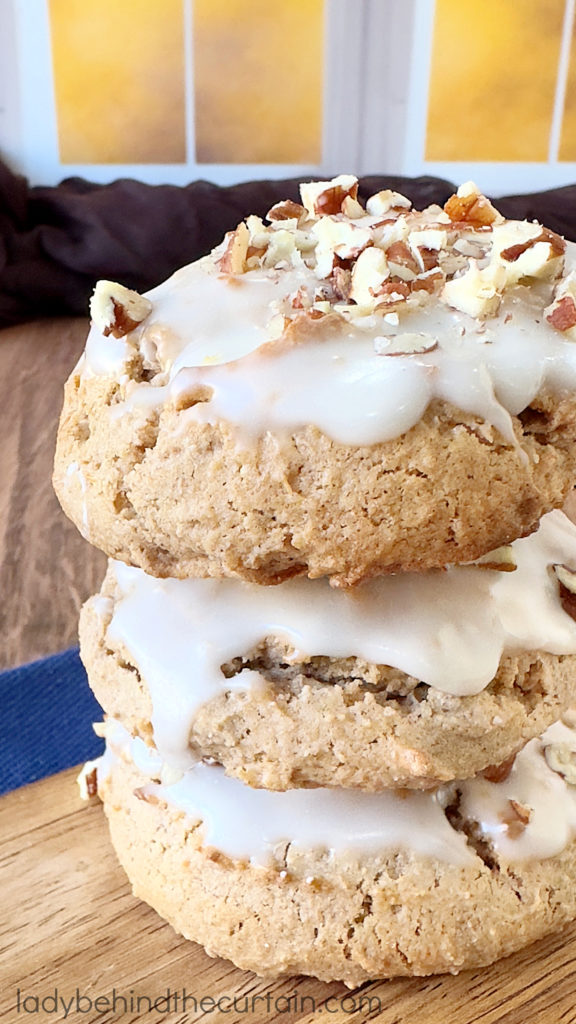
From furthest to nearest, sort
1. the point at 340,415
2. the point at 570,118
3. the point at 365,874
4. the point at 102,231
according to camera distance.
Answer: the point at 570,118 < the point at 102,231 < the point at 365,874 < the point at 340,415

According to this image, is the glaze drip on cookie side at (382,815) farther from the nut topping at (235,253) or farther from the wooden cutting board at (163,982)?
the nut topping at (235,253)

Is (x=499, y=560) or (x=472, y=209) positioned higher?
(x=472, y=209)

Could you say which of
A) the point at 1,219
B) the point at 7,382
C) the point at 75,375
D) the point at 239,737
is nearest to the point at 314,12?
the point at 1,219

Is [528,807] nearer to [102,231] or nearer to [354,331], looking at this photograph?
[354,331]

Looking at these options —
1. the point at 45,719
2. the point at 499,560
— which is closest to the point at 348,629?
the point at 499,560

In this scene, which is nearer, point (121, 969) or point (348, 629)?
point (348, 629)

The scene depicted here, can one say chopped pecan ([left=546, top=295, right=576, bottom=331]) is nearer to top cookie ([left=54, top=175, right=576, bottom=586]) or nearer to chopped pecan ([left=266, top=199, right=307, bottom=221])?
top cookie ([left=54, top=175, right=576, bottom=586])

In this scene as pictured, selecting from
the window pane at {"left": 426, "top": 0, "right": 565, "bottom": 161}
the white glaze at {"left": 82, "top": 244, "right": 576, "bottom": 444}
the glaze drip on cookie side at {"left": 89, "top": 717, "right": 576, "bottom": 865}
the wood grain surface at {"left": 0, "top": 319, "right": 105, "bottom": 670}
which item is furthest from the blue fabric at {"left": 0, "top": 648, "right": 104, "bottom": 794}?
the window pane at {"left": 426, "top": 0, "right": 565, "bottom": 161}
